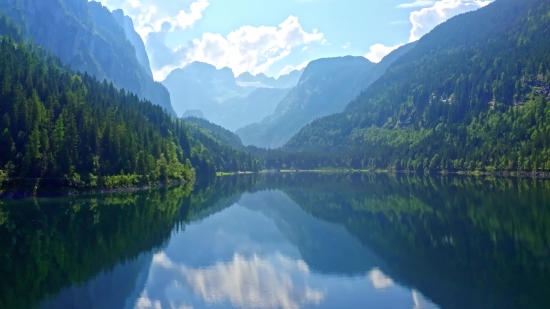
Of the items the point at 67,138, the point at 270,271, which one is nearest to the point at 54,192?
the point at 67,138

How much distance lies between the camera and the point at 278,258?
4584cm

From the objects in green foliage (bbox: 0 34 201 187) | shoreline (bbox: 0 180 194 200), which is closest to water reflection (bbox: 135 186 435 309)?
shoreline (bbox: 0 180 194 200)

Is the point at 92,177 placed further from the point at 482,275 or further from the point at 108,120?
the point at 482,275

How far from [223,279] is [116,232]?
72.0 ft

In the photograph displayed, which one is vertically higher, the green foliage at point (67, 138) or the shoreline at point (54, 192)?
the green foliage at point (67, 138)

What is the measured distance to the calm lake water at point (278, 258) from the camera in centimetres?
3125

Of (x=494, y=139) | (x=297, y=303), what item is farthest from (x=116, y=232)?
(x=494, y=139)

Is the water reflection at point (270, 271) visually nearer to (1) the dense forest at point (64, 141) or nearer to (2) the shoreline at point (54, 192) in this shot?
(2) the shoreline at point (54, 192)

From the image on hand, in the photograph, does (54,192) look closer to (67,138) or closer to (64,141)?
(64,141)

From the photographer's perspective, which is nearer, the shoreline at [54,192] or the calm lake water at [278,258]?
the calm lake water at [278,258]

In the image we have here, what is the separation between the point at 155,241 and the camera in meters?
51.3

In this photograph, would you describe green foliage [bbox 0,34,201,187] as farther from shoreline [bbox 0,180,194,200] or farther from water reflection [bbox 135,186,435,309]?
water reflection [bbox 135,186,435,309]

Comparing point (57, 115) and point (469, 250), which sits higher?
point (57, 115)

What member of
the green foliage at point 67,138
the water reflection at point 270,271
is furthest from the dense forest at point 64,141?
the water reflection at point 270,271
